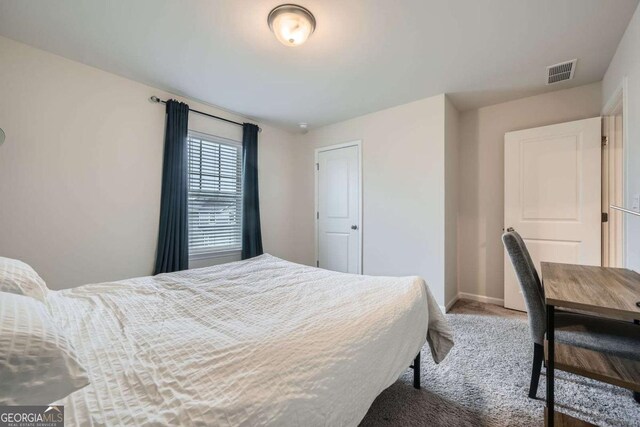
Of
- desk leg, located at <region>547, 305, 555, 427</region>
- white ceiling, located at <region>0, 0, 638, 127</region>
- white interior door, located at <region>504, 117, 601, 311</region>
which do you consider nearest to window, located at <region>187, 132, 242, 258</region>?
white ceiling, located at <region>0, 0, 638, 127</region>

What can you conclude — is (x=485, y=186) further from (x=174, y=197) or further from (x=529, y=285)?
(x=174, y=197)

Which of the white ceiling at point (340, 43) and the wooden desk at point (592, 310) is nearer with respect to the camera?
the wooden desk at point (592, 310)

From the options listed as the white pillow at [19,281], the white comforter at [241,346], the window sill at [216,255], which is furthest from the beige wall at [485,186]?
the white pillow at [19,281]

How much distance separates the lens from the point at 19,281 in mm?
1080

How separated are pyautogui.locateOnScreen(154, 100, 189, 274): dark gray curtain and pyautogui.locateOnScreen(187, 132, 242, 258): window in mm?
192

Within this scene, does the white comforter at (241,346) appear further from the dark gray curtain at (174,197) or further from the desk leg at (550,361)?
the dark gray curtain at (174,197)

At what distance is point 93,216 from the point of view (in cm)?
243

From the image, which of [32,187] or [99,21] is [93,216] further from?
[99,21]

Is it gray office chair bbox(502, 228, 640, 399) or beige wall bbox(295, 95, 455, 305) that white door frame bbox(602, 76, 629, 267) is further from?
beige wall bbox(295, 95, 455, 305)

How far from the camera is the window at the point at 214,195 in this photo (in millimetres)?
3178

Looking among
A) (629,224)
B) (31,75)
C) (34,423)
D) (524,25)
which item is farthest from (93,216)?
(629,224)

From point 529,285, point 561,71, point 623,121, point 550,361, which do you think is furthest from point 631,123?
point 550,361

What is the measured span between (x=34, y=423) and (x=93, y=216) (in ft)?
7.86

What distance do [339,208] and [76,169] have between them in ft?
9.74
